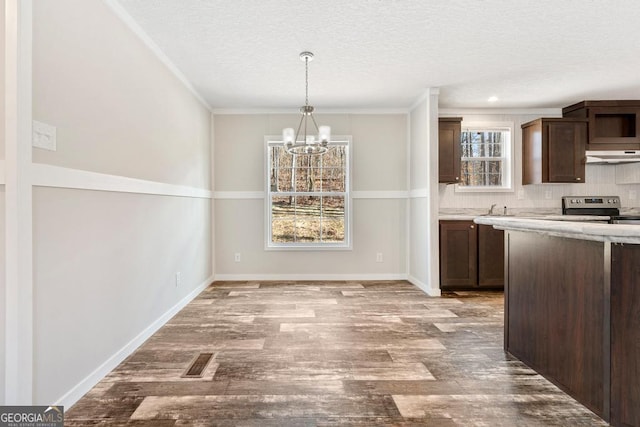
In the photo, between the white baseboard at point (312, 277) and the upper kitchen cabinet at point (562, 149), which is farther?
the white baseboard at point (312, 277)

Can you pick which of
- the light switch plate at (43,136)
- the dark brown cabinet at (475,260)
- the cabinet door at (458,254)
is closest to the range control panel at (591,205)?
the dark brown cabinet at (475,260)

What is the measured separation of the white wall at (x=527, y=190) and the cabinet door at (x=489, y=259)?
2.13ft

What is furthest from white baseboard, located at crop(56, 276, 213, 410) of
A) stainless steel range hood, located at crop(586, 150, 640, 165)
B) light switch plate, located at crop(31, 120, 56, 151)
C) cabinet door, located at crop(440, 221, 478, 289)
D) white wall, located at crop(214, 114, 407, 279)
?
stainless steel range hood, located at crop(586, 150, 640, 165)

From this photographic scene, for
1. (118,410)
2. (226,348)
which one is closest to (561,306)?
(226,348)

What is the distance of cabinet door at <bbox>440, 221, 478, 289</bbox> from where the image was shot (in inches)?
→ 178

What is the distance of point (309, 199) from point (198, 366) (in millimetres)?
3177

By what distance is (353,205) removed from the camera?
5.12 m

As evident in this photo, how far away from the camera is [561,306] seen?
1973 millimetres

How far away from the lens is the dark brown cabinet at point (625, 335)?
5.24ft

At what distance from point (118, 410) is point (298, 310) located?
1977mm

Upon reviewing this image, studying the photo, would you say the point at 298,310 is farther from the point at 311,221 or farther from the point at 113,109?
the point at 113,109

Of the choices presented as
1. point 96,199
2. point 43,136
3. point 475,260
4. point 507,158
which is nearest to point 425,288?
point 475,260
